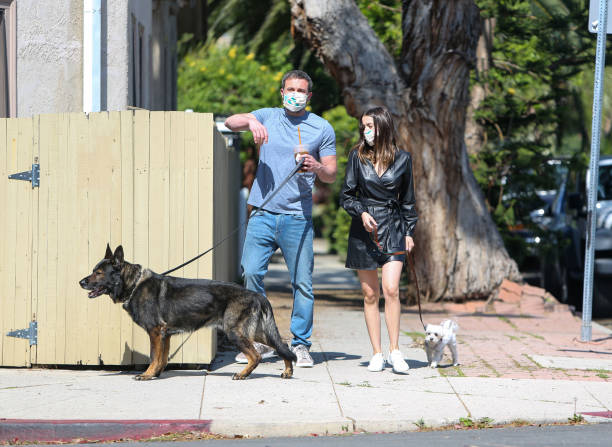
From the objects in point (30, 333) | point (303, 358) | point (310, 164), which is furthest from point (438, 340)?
point (30, 333)

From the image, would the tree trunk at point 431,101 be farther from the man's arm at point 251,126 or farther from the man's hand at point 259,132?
the man's hand at point 259,132

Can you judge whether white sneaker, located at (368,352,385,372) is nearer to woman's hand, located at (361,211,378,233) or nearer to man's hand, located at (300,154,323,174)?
woman's hand, located at (361,211,378,233)

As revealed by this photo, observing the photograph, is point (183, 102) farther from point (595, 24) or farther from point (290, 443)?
point (290, 443)

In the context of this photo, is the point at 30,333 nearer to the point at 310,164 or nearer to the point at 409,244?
the point at 310,164

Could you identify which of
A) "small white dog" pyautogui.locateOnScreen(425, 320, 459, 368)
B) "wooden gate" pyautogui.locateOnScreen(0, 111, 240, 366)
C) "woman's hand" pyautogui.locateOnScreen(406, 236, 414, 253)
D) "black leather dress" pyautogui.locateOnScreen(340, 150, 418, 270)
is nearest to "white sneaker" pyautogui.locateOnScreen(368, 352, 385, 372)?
"small white dog" pyautogui.locateOnScreen(425, 320, 459, 368)

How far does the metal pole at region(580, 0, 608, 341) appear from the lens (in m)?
8.87

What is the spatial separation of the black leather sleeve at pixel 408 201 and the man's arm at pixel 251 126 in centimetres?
112

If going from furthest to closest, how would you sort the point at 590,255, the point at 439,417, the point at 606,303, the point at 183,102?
the point at 183,102
the point at 606,303
the point at 590,255
the point at 439,417

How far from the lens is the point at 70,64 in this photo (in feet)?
30.6

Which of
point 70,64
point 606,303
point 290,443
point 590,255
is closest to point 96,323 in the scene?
point 290,443

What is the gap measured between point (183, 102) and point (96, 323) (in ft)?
49.8

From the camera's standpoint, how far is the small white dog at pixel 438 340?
730 centimetres

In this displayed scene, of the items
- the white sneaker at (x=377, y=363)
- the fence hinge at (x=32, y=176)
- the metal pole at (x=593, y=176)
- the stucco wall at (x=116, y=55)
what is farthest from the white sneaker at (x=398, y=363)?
the stucco wall at (x=116, y=55)

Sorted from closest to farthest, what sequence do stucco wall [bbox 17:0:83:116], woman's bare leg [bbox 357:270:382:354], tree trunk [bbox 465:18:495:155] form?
woman's bare leg [bbox 357:270:382:354]
stucco wall [bbox 17:0:83:116]
tree trunk [bbox 465:18:495:155]
